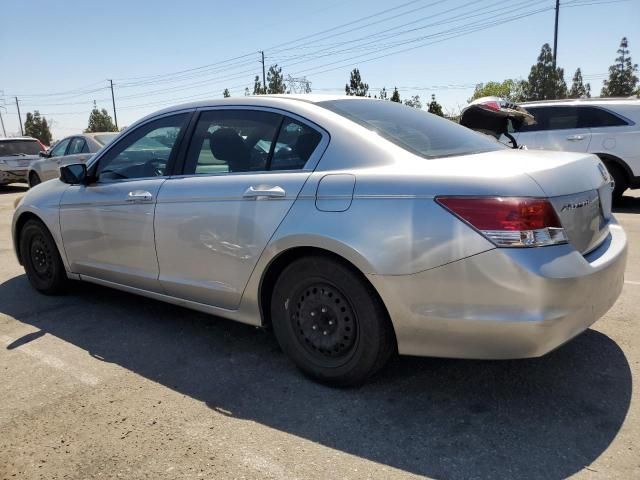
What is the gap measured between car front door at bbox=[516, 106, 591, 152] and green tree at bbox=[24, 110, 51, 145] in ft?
314

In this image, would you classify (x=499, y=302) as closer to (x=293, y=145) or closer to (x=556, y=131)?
(x=293, y=145)

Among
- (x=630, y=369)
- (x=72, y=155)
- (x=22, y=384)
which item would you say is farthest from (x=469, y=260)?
(x=72, y=155)

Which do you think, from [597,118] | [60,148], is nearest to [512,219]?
[597,118]

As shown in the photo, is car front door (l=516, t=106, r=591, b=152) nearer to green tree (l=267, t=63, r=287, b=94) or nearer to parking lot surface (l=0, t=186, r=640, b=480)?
parking lot surface (l=0, t=186, r=640, b=480)

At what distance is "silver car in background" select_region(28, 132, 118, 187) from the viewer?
11.8 m

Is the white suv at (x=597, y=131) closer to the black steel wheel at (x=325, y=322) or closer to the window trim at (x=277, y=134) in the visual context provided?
the window trim at (x=277, y=134)

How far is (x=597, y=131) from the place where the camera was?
9336mm

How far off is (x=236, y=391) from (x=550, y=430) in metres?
1.63

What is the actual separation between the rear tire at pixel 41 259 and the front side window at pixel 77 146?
754 centimetres

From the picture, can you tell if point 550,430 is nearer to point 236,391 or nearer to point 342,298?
point 342,298

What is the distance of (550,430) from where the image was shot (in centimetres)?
260

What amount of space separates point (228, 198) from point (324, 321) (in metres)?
0.94

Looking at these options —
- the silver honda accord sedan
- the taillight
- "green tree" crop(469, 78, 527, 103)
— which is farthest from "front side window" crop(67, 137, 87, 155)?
"green tree" crop(469, 78, 527, 103)

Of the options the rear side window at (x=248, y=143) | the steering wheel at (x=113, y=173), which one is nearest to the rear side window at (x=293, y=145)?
the rear side window at (x=248, y=143)
